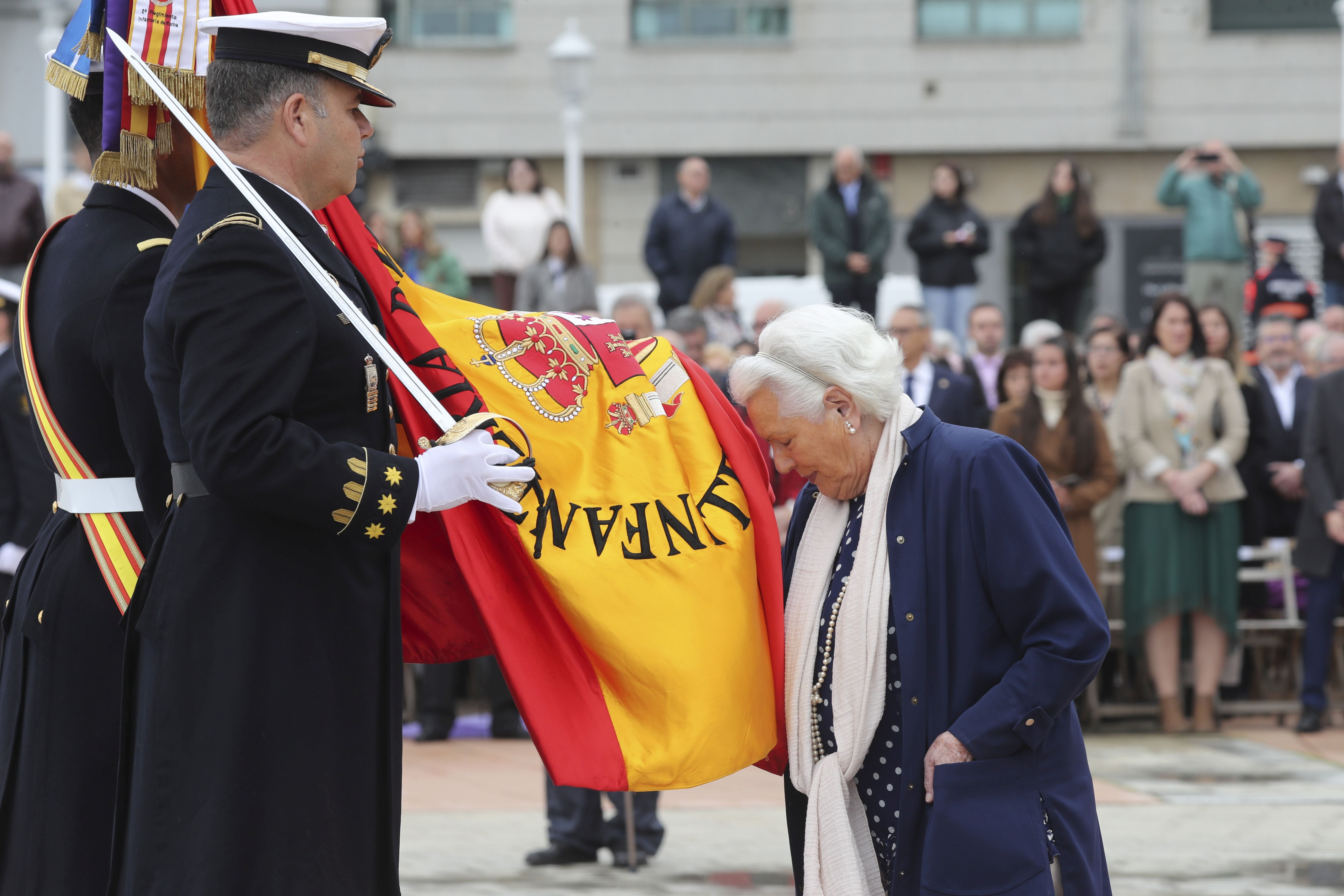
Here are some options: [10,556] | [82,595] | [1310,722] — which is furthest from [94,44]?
[1310,722]

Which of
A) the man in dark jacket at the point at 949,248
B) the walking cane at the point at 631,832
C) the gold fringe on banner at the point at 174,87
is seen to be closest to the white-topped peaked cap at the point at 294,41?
the gold fringe on banner at the point at 174,87

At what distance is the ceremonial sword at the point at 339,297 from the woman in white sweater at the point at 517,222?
33.0 ft

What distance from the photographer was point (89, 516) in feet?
11.8

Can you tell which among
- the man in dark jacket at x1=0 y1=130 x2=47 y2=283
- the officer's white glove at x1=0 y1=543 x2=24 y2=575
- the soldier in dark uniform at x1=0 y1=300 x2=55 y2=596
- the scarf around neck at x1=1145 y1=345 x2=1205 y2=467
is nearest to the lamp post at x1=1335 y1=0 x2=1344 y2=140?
the scarf around neck at x1=1145 y1=345 x2=1205 y2=467

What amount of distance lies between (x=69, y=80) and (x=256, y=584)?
132cm

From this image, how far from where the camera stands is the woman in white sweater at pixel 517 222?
1354cm

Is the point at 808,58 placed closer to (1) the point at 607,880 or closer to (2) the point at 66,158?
(2) the point at 66,158

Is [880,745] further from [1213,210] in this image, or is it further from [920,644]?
[1213,210]

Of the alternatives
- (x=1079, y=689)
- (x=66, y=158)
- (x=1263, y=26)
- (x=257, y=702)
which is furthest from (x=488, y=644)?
(x=1263, y=26)

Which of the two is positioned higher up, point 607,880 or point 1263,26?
point 1263,26

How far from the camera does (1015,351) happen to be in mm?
10000

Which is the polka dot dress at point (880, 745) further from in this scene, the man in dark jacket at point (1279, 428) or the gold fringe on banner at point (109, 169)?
the man in dark jacket at point (1279, 428)

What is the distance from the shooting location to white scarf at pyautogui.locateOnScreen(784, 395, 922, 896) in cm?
348

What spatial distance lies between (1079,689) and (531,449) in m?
1.20
